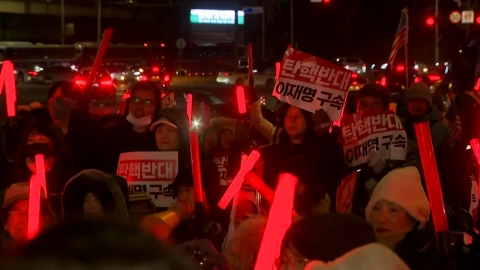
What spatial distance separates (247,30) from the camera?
60.4 meters

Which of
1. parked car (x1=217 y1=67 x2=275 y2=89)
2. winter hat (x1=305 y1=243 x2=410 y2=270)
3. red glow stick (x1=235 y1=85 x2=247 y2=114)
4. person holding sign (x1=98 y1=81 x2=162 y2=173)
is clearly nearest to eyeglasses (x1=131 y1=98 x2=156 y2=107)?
person holding sign (x1=98 y1=81 x2=162 y2=173)

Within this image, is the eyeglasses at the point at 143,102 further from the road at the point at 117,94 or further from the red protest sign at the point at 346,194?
the road at the point at 117,94

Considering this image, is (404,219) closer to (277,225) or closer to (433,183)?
(433,183)

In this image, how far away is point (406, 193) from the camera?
327cm

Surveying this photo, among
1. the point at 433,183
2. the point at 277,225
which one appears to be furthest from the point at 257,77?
the point at 277,225

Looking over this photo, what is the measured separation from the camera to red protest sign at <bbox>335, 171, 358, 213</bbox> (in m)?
3.77

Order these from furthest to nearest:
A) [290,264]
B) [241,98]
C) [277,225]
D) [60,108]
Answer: [241,98] → [60,108] → [277,225] → [290,264]

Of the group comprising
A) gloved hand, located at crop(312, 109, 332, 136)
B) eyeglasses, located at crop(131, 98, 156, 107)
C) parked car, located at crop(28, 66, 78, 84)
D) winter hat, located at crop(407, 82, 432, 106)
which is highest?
parked car, located at crop(28, 66, 78, 84)

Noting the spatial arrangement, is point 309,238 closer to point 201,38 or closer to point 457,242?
point 457,242

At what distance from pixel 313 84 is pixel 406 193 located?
7.16ft

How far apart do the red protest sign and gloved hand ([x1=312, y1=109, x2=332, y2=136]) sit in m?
0.81

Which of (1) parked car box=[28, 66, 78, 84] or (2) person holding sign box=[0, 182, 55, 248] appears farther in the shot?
(1) parked car box=[28, 66, 78, 84]

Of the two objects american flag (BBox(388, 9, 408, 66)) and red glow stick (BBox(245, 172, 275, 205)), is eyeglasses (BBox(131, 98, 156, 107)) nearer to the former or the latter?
red glow stick (BBox(245, 172, 275, 205))

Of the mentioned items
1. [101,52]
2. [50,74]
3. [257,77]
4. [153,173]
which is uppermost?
[50,74]
